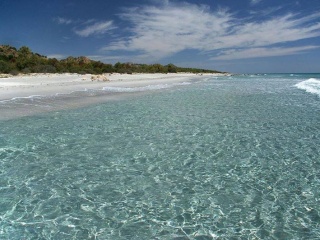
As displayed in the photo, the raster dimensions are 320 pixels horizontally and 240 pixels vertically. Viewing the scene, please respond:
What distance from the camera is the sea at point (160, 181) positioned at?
4.43 m

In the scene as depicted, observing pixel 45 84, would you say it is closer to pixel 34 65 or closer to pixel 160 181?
pixel 34 65

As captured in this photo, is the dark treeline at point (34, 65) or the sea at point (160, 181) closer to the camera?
the sea at point (160, 181)

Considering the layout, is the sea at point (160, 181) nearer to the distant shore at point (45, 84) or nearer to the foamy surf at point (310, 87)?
the distant shore at point (45, 84)

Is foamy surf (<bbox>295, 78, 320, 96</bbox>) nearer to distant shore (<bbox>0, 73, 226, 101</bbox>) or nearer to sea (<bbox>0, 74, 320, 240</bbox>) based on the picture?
sea (<bbox>0, 74, 320, 240</bbox>)

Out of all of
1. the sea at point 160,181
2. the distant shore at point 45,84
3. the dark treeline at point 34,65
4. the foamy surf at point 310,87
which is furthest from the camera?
the dark treeline at point 34,65

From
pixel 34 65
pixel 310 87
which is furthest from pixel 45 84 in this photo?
pixel 310 87

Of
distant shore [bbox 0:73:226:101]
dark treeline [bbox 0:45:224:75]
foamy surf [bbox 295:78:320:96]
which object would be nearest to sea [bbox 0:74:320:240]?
distant shore [bbox 0:73:226:101]

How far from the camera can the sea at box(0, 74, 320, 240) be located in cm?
443

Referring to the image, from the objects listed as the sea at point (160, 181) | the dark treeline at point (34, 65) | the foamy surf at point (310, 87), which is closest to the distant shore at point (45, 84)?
the dark treeline at point (34, 65)

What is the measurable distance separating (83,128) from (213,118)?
18.5 ft

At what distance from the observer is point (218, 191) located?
5621 millimetres

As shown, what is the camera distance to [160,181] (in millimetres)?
6109

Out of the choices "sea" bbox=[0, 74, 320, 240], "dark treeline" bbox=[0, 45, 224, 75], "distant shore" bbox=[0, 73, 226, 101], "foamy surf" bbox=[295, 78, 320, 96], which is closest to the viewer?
"sea" bbox=[0, 74, 320, 240]

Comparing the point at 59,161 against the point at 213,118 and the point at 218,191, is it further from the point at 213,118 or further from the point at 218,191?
the point at 213,118
